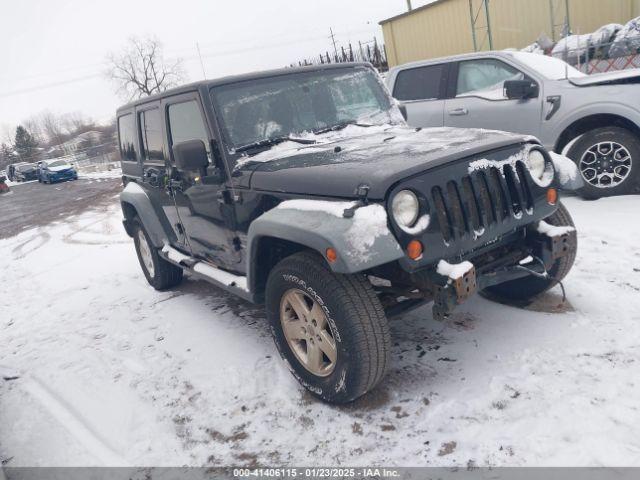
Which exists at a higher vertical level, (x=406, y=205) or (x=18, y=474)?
(x=406, y=205)

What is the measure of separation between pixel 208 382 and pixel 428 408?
1.53m

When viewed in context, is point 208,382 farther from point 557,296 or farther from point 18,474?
point 557,296

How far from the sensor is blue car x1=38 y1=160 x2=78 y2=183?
2795 centimetres

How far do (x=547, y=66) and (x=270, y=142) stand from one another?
15.1 ft

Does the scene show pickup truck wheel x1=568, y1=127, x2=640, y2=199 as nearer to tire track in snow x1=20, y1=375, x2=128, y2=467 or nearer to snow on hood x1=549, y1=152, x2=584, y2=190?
snow on hood x1=549, y1=152, x2=584, y2=190

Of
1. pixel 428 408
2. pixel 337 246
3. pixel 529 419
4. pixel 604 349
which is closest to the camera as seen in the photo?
pixel 337 246

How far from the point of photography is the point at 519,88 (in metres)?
5.82

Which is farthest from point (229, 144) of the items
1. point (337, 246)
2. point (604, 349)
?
point (604, 349)

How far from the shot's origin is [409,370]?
Answer: 3.20 metres

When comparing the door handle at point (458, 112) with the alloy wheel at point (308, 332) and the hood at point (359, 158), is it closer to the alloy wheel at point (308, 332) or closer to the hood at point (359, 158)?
the hood at point (359, 158)

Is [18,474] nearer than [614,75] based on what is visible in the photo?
Yes

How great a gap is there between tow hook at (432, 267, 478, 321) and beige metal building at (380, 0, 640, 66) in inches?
624

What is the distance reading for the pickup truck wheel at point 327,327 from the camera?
259 cm

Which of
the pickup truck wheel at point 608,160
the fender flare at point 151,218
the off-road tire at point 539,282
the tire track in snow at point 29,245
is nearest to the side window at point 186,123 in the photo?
the fender flare at point 151,218
